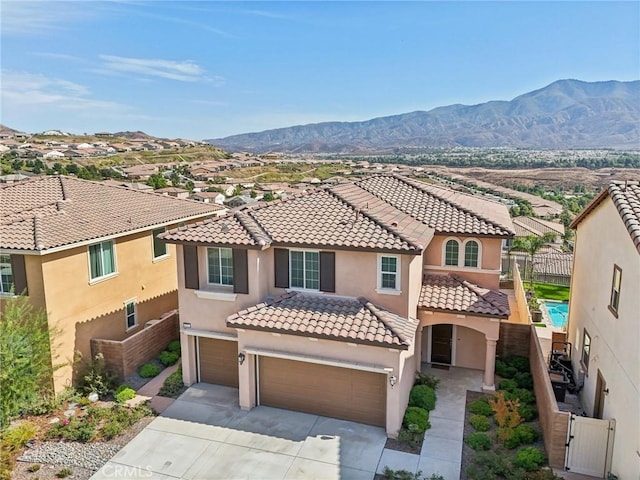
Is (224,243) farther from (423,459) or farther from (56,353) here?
(423,459)

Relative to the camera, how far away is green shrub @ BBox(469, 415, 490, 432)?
14.2 meters

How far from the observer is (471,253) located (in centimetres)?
1823

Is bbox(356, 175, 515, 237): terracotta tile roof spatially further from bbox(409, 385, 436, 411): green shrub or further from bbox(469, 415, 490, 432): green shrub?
bbox(469, 415, 490, 432): green shrub

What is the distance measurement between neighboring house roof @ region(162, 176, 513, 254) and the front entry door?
413 centimetres

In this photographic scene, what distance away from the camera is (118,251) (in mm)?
18734

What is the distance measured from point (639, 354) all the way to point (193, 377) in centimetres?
1396

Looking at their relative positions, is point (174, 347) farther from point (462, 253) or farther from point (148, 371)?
point (462, 253)

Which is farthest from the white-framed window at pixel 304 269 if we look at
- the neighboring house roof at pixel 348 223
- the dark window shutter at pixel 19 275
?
the dark window shutter at pixel 19 275

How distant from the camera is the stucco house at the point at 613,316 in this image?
411 inches

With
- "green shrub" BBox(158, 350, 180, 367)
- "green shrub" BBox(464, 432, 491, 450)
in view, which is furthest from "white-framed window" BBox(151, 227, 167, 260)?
"green shrub" BBox(464, 432, 491, 450)

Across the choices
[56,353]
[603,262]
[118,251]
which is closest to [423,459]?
[603,262]

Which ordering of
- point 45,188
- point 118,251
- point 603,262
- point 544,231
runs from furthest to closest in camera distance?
point 544,231 < point 45,188 < point 118,251 < point 603,262
